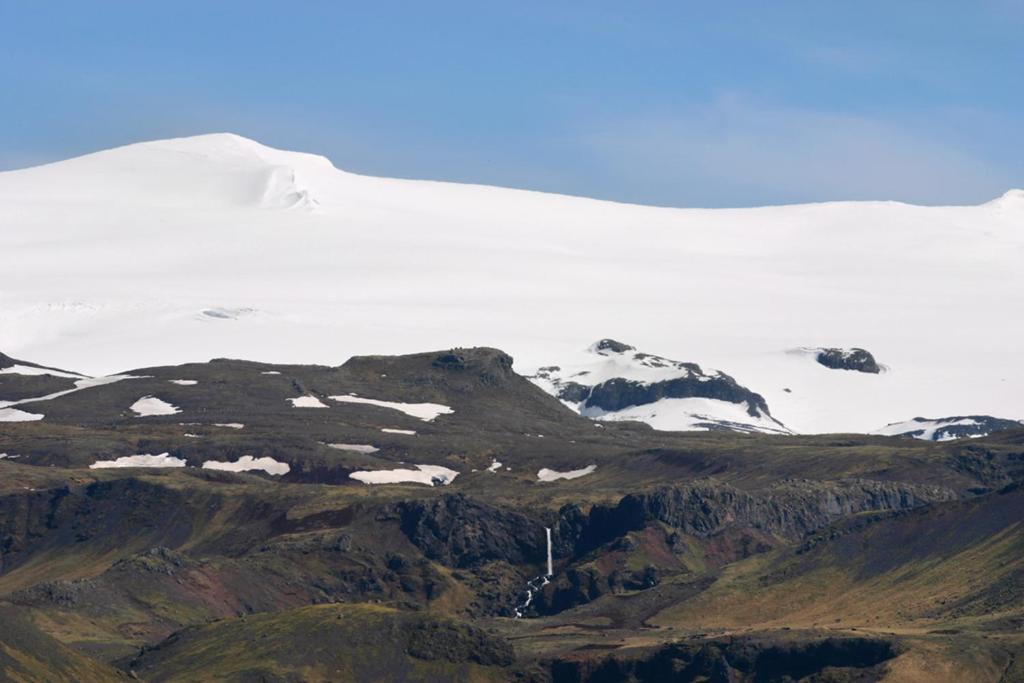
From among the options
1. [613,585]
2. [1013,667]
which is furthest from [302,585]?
[1013,667]

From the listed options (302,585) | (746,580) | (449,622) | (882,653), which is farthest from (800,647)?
(302,585)

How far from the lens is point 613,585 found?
196 m

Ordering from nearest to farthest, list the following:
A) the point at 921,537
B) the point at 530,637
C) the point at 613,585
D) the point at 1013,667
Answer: the point at 1013,667, the point at 530,637, the point at 921,537, the point at 613,585

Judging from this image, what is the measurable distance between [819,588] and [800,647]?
29.6 meters

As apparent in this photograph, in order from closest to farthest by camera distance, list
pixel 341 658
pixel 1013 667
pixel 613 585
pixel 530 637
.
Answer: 1. pixel 1013 667
2. pixel 341 658
3. pixel 530 637
4. pixel 613 585

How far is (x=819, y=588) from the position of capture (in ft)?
591

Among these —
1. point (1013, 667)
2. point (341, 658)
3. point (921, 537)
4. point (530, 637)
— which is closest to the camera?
point (1013, 667)

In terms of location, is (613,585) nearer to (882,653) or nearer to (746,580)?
(746,580)

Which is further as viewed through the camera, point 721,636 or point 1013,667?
point 721,636

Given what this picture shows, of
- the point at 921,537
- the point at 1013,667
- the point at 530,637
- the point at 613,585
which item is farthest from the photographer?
the point at 613,585

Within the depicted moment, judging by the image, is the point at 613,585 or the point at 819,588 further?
the point at 613,585

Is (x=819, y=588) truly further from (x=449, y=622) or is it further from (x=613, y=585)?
(x=449, y=622)

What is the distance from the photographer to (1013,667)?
14225cm

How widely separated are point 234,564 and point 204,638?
33089 mm
